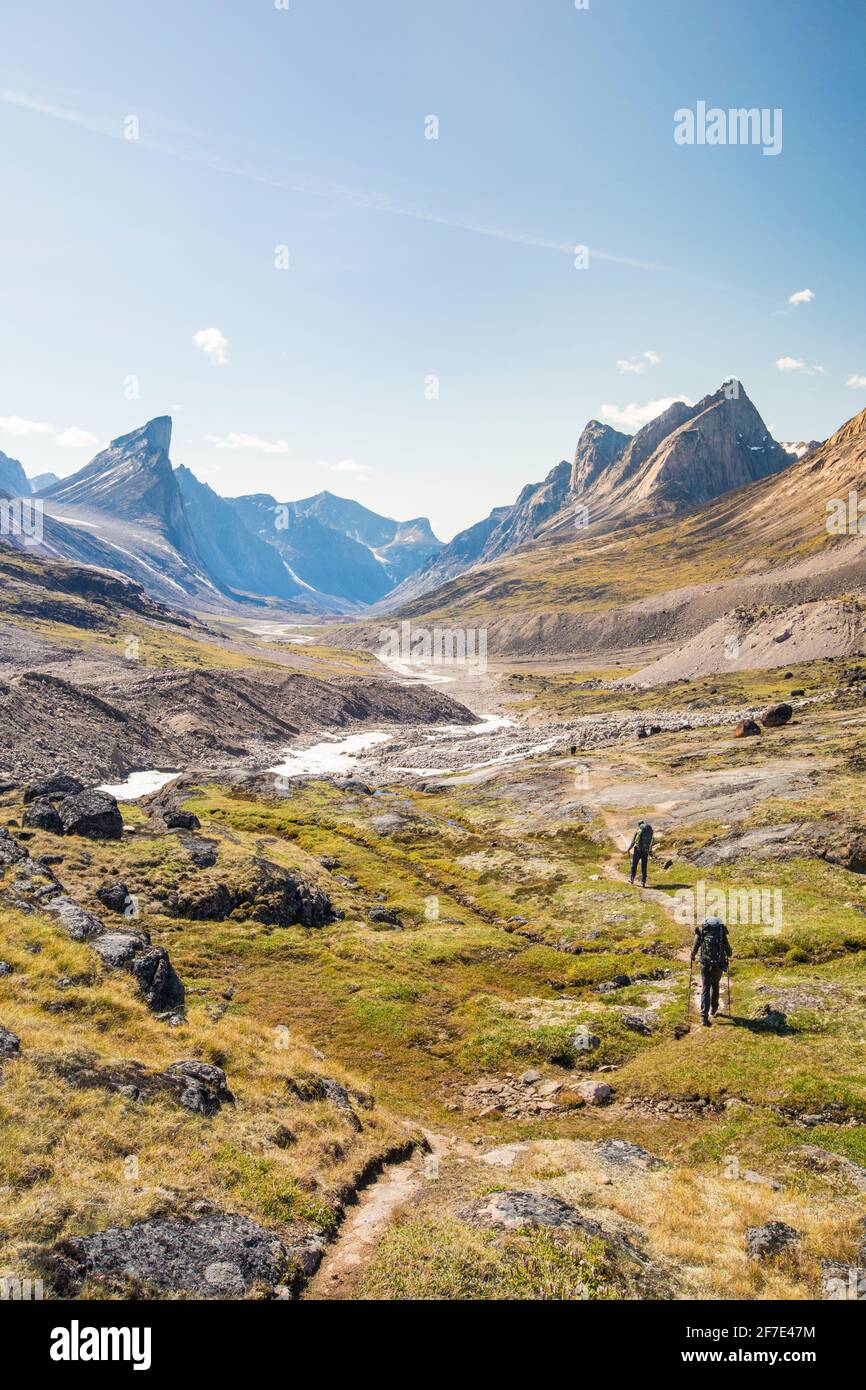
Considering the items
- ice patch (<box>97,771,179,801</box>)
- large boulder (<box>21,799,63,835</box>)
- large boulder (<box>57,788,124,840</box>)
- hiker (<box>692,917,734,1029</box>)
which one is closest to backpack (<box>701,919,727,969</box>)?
hiker (<box>692,917,734,1029</box>)

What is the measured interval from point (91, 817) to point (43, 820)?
10.0 feet

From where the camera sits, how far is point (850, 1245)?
1364cm

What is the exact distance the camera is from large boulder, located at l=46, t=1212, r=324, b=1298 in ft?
37.3

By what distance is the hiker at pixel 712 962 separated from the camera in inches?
1046

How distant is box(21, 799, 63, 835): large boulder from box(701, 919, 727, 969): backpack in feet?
129

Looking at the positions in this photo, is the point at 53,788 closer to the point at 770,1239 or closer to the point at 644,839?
the point at 644,839

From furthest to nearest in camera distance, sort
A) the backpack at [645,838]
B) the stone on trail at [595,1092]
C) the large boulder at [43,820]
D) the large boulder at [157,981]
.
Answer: the backpack at [645,838]
the large boulder at [43,820]
the large boulder at [157,981]
the stone on trail at [595,1092]

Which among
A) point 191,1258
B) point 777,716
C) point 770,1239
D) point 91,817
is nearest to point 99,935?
point 191,1258

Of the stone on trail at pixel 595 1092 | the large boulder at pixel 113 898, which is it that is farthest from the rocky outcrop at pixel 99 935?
the stone on trail at pixel 595 1092

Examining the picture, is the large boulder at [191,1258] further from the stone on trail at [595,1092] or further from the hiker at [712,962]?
the hiker at [712,962]

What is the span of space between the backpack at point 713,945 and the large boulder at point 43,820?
39.2 m

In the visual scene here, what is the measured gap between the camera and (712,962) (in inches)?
1047

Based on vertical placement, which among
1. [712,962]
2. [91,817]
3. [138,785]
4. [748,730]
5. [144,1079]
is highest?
[748,730]
